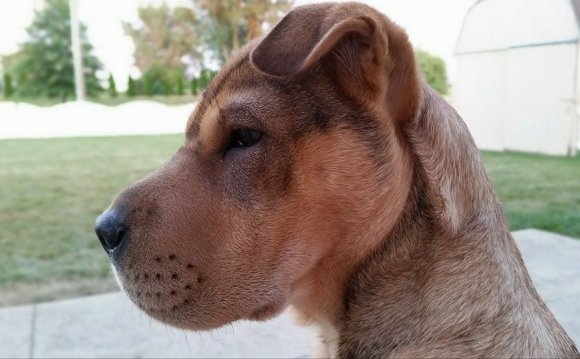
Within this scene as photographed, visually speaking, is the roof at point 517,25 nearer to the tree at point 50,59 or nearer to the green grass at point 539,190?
the green grass at point 539,190

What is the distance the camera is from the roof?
14.7 meters

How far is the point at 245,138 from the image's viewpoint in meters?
1.99

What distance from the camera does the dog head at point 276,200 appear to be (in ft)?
6.28

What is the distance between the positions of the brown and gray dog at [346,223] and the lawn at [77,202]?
11.9 ft

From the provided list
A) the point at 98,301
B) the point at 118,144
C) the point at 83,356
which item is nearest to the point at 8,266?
the point at 98,301

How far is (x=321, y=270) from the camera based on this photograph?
6.59 ft

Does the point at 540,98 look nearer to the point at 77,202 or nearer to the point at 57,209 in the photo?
the point at 77,202

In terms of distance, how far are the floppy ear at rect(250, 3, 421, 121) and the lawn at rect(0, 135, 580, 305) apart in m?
4.06

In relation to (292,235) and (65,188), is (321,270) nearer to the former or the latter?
(292,235)

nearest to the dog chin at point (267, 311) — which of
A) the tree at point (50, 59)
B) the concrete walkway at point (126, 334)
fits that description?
the concrete walkway at point (126, 334)

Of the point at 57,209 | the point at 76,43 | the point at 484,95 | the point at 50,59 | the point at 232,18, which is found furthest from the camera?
the point at 50,59

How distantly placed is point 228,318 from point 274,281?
0.21 m

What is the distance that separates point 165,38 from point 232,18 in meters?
11.5

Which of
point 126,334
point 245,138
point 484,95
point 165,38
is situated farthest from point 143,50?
point 245,138
